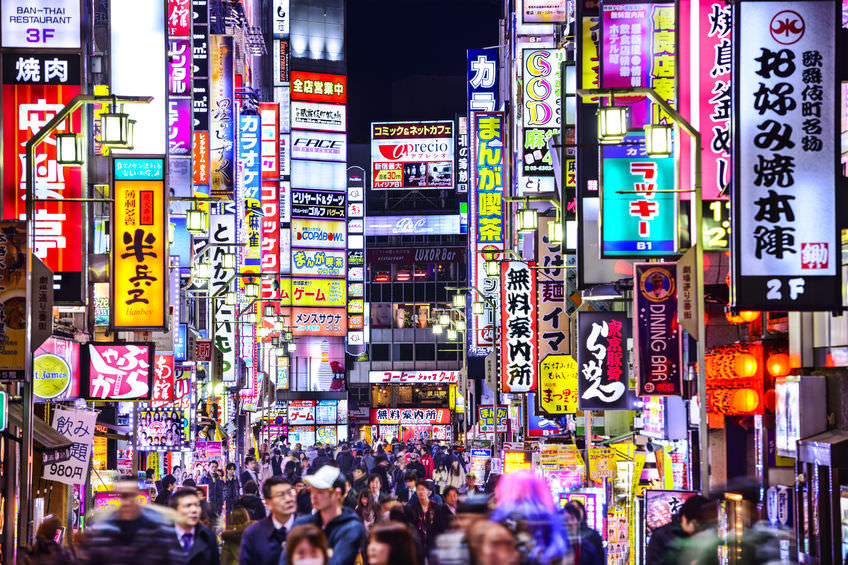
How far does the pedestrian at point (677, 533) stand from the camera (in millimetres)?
10953

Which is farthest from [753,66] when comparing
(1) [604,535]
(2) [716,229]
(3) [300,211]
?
(3) [300,211]

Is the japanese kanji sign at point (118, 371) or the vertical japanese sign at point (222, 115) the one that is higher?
the vertical japanese sign at point (222, 115)

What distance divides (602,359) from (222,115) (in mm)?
19264

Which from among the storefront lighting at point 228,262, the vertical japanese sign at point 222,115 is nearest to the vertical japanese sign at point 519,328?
the vertical japanese sign at point 222,115

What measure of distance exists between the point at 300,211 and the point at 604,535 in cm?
5903

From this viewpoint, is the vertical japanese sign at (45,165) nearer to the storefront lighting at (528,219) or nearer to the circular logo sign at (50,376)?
the circular logo sign at (50,376)

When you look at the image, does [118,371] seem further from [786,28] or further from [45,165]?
[786,28]

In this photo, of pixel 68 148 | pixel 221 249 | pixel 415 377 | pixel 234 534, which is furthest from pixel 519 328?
pixel 415 377

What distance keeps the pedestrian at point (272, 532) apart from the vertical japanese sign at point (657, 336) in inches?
417

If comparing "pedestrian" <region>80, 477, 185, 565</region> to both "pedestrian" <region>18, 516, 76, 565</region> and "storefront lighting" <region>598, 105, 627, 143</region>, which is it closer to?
"pedestrian" <region>18, 516, 76, 565</region>

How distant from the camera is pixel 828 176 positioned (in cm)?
1356

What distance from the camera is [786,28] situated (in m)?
13.6

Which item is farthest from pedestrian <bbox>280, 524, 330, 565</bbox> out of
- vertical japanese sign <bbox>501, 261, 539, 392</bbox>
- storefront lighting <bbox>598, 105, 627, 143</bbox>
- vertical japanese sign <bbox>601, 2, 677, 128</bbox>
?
vertical japanese sign <bbox>501, 261, 539, 392</bbox>

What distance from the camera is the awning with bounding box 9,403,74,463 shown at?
17.5 metres
